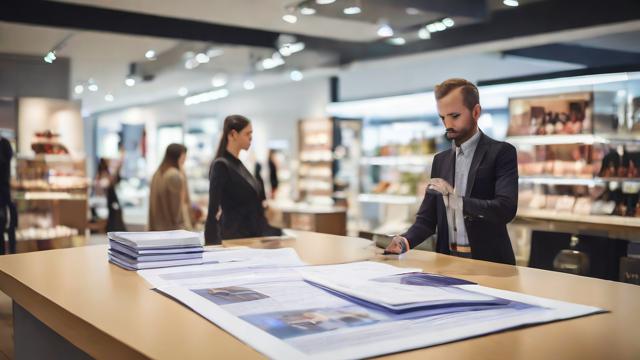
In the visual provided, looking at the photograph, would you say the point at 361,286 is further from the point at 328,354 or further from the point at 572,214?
the point at 572,214

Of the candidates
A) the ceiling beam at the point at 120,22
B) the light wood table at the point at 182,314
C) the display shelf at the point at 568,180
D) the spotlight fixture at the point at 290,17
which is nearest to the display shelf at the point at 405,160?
the display shelf at the point at 568,180

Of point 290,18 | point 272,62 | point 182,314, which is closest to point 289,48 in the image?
point 272,62

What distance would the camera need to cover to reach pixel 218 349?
1.21m

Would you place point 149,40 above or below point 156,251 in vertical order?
above

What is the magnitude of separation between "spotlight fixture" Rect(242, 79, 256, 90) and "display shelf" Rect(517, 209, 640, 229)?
7.07 m

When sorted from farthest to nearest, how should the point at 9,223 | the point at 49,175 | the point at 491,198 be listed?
the point at 49,175, the point at 9,223, the point at 491,198

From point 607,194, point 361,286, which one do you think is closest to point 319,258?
point 361,286

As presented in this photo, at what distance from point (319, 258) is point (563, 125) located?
5223 mm

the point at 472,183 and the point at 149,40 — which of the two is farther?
the point at 149,40

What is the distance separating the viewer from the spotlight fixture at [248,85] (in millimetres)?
12852

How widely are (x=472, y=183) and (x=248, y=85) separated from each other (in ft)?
35.4

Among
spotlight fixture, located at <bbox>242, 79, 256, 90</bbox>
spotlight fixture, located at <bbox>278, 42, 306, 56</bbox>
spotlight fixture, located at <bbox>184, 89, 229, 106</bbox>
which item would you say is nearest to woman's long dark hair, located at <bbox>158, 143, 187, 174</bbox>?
spotlight fixture, located at <bbox>278, 42, 306, 56</bbox>

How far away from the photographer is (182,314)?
Answer: 1497 millimetres

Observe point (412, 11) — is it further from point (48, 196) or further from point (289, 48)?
point (48, 196)
